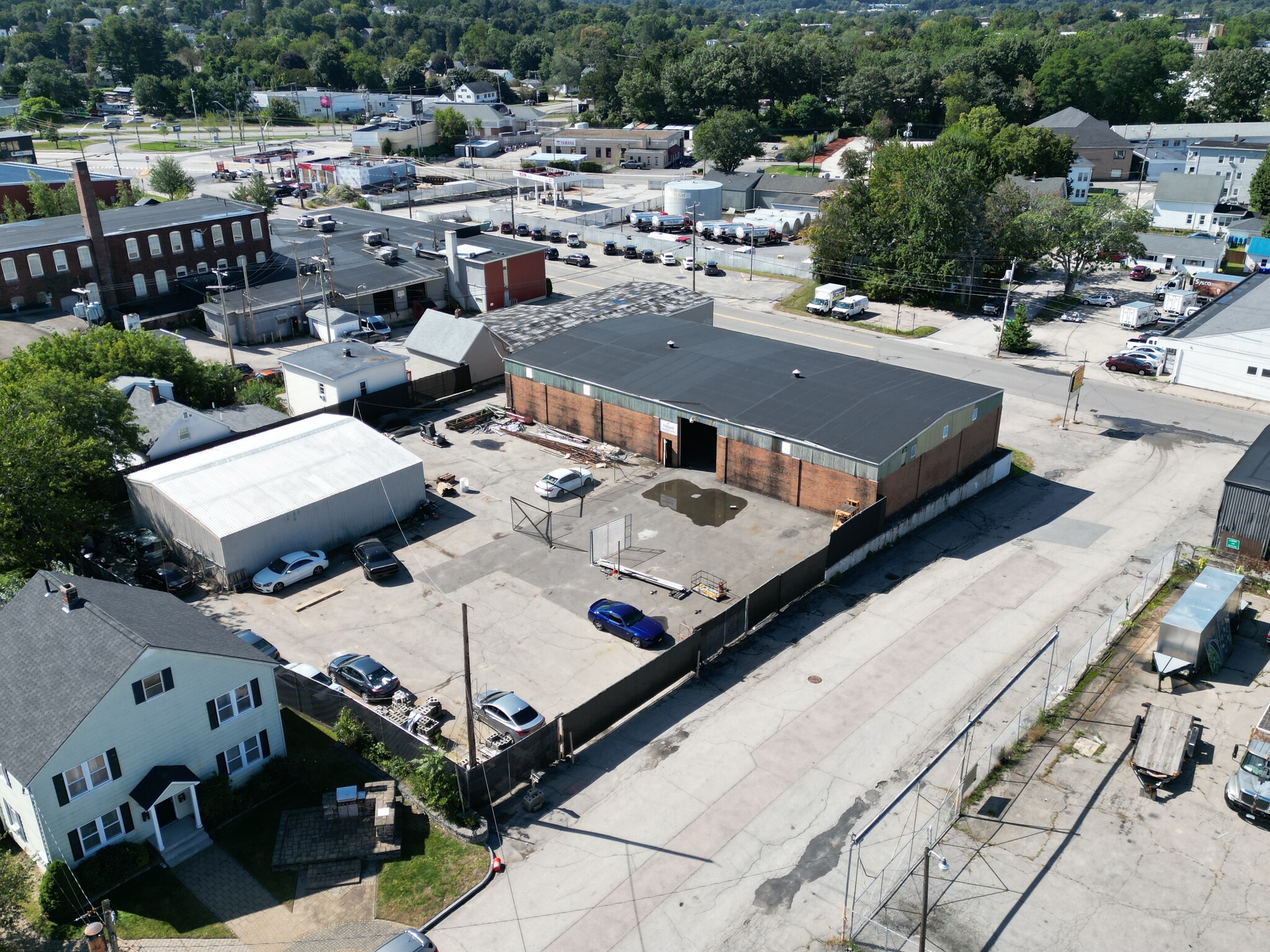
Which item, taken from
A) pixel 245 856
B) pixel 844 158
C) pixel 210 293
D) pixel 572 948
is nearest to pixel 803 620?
pixel 572 948

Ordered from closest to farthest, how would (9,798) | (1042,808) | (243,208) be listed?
(9,798)
(1042,808)
(243,208)

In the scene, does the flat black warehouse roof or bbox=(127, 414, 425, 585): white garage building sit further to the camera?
the flat black warehouse roof

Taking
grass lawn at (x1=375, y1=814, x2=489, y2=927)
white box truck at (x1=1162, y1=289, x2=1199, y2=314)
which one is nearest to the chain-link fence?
grass lawn at (x1=375, y1=814, x2=489, y2=927)

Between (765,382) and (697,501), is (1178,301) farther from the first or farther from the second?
(697,501)

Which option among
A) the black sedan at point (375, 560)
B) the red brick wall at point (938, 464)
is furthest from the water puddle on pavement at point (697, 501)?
the black sedan at point (375, 560)

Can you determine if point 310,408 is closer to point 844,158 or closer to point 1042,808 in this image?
Result: point 1042,808

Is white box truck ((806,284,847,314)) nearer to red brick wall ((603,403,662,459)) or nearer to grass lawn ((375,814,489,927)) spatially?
red brick wall ((603,403,662,459))
